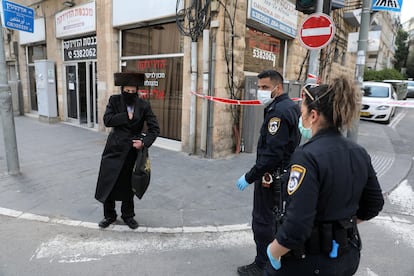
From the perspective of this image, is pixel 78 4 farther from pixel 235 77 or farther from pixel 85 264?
pixel 85 264

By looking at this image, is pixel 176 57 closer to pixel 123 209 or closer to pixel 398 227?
pixel 123 209

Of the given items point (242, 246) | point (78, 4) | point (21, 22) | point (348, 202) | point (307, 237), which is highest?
point (78, 4)

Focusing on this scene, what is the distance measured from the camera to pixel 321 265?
1.50 meters

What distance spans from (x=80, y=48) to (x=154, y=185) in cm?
737

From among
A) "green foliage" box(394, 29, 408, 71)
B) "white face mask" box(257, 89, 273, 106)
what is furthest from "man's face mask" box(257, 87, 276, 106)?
"green foliage" box(394, 29, 408, 71)

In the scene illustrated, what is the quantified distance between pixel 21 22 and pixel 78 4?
4.18 m

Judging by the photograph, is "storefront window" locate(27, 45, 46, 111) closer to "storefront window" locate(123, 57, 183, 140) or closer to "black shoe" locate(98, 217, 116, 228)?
"storefront window" locate(123, 57, 183, 140)

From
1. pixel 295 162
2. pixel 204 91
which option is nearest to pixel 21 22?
pixel 204 91

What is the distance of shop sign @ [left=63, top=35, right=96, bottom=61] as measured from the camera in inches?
384

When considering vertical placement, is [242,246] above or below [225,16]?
below

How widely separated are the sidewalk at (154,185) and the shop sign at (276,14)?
11.0 ft

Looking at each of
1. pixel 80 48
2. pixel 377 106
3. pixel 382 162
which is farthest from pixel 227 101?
pixel 377 106

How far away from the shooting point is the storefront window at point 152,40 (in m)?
7.45

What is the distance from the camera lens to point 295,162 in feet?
4.80
